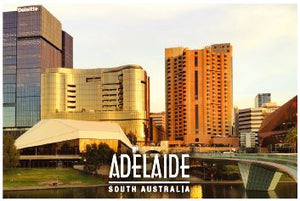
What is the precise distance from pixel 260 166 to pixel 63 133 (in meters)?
20.5

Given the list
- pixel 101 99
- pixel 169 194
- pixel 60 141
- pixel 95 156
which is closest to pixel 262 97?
pixel 95 156

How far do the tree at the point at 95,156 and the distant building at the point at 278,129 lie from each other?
11.3 m

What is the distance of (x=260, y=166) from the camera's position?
3575 cm

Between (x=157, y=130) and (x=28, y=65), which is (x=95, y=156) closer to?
(x=157, y=130)

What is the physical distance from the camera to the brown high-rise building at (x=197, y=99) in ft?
191

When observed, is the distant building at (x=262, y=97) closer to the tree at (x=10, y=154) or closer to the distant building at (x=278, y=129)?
the distant building at (x=278, y=129)

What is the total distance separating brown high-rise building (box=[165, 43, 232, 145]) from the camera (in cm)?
5822

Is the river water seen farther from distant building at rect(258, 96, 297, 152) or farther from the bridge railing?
distant building at rect(258, 96, 297, 152)

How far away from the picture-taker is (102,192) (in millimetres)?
32094

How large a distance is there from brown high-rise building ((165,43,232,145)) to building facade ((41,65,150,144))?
2.87 meters

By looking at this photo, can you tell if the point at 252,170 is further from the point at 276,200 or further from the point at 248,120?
the point at 248,120

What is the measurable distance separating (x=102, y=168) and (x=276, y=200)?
13939mm

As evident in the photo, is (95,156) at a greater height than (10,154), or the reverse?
(10,154)

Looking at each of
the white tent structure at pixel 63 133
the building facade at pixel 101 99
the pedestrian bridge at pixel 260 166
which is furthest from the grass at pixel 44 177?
the building facade at pixel 101 99
